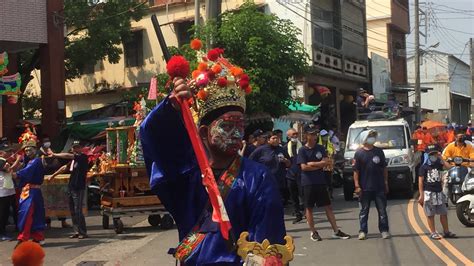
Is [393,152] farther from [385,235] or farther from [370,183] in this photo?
[385,235]

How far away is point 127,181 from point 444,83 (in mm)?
51315

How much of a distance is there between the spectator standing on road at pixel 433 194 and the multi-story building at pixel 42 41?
1114 cm

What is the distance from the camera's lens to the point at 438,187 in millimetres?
10211

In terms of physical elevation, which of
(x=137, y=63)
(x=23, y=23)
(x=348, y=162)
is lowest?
(x=348, y=162)

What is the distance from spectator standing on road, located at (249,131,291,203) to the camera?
1198 cm

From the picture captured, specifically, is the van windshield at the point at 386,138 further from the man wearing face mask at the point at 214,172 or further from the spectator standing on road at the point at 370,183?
the man wearing face mask at the point at 214,172

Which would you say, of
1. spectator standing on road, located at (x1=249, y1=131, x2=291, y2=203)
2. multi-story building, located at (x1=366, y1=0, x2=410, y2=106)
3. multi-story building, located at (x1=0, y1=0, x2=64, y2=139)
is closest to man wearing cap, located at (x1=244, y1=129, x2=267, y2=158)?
spectator standing on road, located at (x1=249, y1=131, x2=291, y2=203)

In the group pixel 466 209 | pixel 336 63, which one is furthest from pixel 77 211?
pixel 336 63

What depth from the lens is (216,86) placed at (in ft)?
11.6

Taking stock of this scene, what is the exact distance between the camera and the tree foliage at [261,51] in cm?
1505

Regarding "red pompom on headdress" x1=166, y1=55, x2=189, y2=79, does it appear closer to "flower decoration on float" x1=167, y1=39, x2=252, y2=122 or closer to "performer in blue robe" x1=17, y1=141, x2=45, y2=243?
"flower decoration on float" x1=167, y1=39, x2=252, y2=122

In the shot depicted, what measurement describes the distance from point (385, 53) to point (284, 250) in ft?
122

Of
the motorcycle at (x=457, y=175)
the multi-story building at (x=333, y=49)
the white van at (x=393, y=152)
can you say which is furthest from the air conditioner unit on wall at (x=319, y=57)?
the motorcycle at (x=457, y=175)

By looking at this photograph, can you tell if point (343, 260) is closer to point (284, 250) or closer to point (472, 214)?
point (472, 214)
